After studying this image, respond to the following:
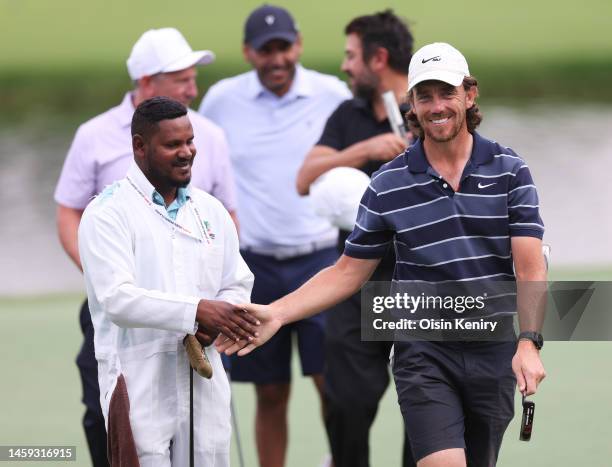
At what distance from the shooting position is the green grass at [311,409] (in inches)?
266

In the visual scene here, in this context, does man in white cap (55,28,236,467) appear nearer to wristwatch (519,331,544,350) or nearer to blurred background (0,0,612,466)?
blurred background (0,0,612,466)

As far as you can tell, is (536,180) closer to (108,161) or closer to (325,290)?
(108,161)

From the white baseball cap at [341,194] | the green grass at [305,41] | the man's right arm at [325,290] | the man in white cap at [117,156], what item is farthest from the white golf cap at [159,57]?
the green grass at [305,41]

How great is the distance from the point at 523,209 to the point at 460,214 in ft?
0.63

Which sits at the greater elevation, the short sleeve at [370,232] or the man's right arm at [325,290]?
the short sleeve at [370,232]

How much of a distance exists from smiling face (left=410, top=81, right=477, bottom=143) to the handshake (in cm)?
82

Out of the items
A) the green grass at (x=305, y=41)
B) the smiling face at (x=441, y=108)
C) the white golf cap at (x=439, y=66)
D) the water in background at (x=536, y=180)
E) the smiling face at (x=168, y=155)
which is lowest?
the smiling face at (x=168, y=155)

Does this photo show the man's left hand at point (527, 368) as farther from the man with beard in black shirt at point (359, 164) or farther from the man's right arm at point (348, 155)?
the man's right arm at point (348, 155)

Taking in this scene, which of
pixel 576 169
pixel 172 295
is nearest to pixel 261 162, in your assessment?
pixel 172 295

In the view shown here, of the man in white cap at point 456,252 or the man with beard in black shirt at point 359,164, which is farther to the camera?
the man with beard in black shirt at point 359,164

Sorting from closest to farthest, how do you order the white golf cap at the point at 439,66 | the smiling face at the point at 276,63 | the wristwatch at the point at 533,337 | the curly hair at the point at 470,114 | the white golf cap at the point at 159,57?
the wristwatch at the point at 533,337, the white golf cap at the point at 439,66, the curly hair at the point at 470,114, the white golf cap at the point at 159,57, the smiling face at the point at 276,63

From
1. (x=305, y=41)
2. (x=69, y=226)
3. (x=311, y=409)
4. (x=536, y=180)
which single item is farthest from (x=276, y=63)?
(x=305, y=41)

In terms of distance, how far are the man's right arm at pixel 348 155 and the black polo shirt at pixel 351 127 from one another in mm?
41

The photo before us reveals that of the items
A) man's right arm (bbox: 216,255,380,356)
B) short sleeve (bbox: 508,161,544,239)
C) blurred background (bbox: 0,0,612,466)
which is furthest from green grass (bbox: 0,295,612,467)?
short sleeve (bbox: 508,161,544,239)
